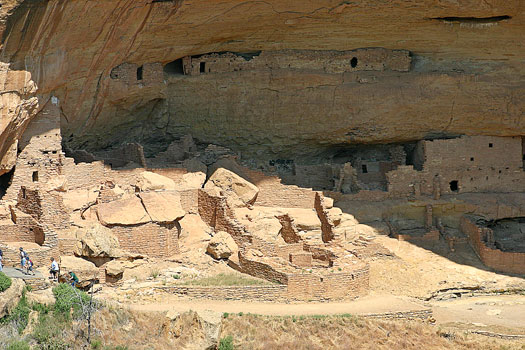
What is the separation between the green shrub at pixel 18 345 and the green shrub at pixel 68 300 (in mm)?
1331

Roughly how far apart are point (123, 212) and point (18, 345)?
6991mm

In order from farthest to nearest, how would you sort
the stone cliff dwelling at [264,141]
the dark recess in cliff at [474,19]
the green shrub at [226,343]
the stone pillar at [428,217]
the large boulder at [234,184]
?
the stone pillar at [428,217] < the large boulder at [234,184] < the dark recess in cliff at [474,19] < the stone cliff dwelling at [264,141] < the green shrub at [226,343]

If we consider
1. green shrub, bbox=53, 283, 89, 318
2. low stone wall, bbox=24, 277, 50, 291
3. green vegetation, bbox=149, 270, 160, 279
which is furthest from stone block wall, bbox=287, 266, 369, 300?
low stone wall, bbox=24, 277, 50, 291

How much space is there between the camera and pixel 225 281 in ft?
88.4

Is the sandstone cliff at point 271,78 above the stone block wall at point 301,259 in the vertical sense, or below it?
above

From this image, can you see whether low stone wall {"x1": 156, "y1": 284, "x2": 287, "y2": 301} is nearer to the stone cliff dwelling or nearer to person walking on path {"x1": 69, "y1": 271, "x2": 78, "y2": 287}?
the stone cliff dwelling

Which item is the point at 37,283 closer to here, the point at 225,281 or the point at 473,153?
the point at 225,281

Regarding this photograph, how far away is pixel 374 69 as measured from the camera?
33.9 m

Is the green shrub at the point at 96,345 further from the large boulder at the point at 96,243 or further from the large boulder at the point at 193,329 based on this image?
the large boulder at the point at 96,243

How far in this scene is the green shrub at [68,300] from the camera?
23203mm

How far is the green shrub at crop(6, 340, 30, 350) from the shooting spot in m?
21.7

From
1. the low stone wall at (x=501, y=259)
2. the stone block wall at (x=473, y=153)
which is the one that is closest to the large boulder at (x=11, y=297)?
the low stone wall at (x=501, y=259)

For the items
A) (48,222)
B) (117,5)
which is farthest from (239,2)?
(48,222)

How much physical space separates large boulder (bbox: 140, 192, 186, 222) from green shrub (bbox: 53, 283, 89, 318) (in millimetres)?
4745
